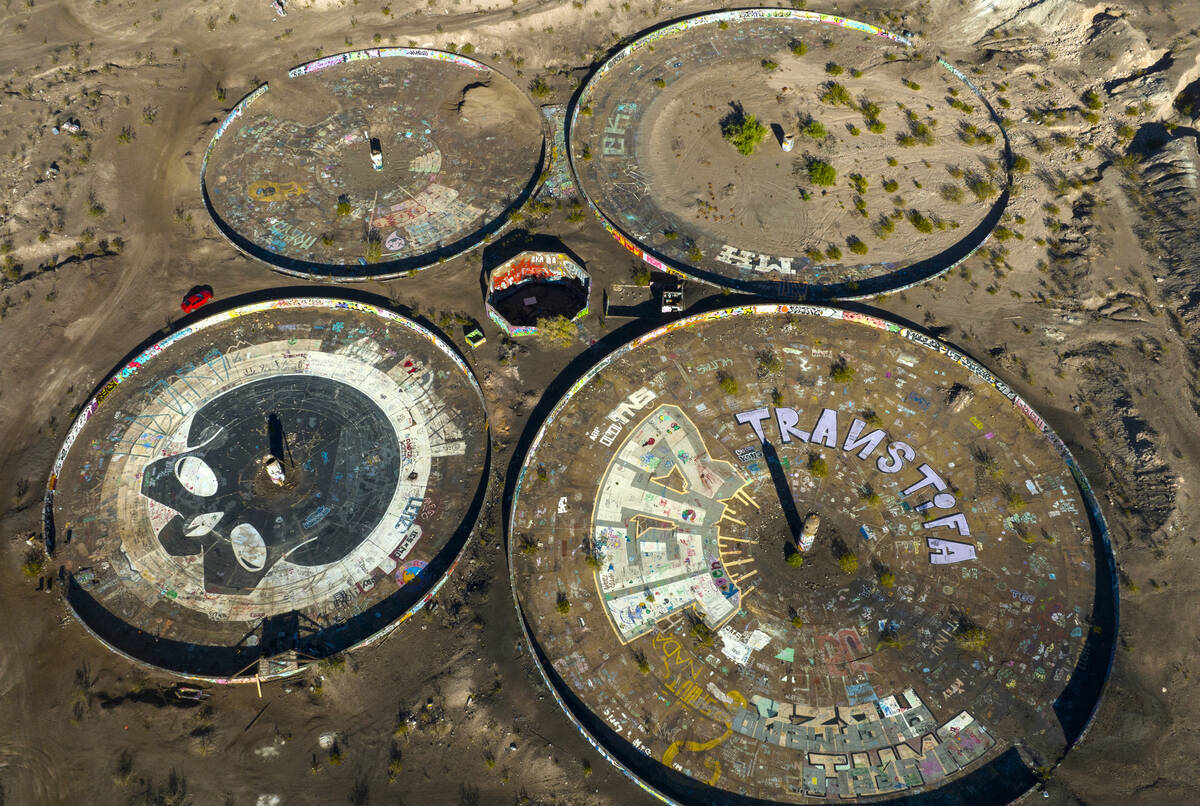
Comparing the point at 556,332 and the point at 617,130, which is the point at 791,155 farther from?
the point at 556,332

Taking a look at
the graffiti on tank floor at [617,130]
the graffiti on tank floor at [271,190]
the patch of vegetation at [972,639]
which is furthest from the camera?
the graffiti on tank floor at [617,130]

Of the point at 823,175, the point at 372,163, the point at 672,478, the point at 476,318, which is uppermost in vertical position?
the point at 823,175

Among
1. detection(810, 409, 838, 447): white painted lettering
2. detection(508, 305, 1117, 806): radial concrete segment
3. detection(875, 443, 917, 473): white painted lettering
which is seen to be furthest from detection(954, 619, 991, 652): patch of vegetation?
detection(810, 409, 838, 447): white painted lettering

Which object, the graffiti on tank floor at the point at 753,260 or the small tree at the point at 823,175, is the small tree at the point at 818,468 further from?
the small tree at the point at 823,175

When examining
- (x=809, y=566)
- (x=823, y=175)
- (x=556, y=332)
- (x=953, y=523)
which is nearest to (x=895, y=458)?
(x=953, y=523)

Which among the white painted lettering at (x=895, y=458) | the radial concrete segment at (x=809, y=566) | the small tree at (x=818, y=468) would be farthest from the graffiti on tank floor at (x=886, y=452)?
the small tree at (x=818, y=468)

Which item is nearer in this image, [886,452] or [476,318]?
[886,452]
